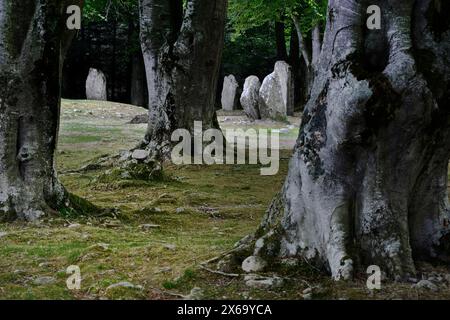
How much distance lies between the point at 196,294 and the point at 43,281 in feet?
3.77

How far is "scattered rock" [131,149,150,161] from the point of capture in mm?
10483

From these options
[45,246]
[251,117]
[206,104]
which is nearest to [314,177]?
[45,246]

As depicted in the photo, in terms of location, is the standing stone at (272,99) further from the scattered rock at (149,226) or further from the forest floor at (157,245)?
the scattered rock at (149,226)

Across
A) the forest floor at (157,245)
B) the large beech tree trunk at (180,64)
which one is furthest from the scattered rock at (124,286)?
the large beech tree trunk at (180,64)

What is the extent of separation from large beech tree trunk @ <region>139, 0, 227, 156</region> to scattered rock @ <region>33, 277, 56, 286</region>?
7125mm

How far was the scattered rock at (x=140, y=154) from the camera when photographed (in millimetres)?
10483

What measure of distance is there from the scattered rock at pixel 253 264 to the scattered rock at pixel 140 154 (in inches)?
252

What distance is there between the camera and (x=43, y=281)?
4.18m

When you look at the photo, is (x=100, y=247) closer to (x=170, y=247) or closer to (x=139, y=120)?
(x=170, y=247)

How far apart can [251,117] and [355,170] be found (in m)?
19.1

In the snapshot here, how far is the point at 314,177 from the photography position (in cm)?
425

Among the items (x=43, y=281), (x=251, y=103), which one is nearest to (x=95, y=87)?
(x=251, y=103)

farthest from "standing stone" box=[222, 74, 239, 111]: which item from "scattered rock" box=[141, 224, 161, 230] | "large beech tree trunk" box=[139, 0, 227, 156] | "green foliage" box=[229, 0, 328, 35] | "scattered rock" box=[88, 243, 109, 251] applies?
"scattered rock" box=[88, 243, 109, 251]

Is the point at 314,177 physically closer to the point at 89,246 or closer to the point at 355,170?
the point at 355,170
